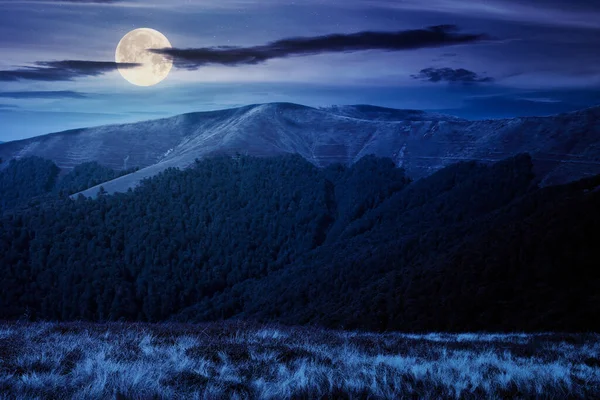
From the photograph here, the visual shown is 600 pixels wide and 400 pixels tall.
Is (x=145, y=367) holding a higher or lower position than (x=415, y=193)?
higher

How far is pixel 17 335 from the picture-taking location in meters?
10.5

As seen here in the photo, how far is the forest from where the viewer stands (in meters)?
62.6

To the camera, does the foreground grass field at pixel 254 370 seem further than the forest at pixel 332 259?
No

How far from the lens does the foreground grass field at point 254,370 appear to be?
5.76m

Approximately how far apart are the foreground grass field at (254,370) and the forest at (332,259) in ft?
151

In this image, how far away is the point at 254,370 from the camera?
24.0 ft

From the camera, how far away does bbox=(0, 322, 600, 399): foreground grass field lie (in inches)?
227

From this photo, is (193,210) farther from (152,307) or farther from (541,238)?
(541,238)

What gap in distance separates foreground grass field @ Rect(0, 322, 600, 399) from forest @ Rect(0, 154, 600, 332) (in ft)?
151

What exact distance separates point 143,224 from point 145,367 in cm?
18014

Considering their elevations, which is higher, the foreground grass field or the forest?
the foreground grass field

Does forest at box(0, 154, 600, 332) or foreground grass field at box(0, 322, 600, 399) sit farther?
forest at box(0, 154, 600, 332)

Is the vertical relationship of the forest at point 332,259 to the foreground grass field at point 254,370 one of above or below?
below

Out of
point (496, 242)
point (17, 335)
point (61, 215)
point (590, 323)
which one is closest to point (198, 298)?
point (61, 215)
